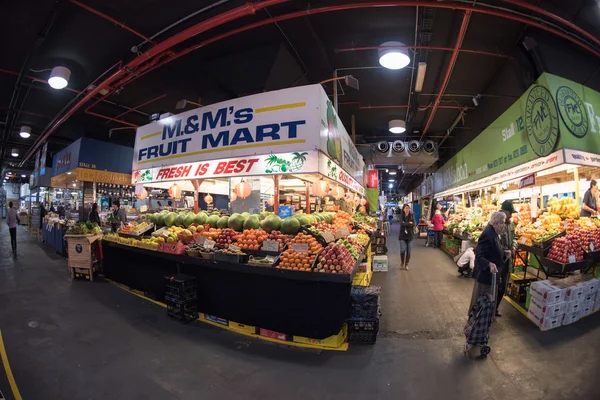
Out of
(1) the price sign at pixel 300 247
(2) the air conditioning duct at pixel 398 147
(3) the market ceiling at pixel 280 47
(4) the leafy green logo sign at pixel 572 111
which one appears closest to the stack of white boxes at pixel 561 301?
(4) the leafy green logo sign at pixel 572 111

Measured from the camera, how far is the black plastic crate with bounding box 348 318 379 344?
3.77m

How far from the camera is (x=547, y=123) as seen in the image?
19.4ft

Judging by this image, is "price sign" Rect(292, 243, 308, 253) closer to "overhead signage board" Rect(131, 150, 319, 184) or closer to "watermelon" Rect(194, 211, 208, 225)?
"overhead signage board" Rect(131, 150, 319, 184)

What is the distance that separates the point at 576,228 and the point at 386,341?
4.55 m

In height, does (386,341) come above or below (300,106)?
below

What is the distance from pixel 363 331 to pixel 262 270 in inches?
60.5

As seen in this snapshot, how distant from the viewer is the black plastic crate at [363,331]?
3768 millimetres

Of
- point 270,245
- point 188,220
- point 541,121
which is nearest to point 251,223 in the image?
point 270,245

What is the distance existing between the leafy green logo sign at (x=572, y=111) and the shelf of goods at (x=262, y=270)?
486 centimetres

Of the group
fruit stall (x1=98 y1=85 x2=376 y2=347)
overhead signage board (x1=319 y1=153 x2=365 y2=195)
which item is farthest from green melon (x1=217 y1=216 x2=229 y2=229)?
overhead signage board (x1=319 y1=153 x2=365 y2=195)

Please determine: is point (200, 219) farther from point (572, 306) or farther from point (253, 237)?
point (572, 306)

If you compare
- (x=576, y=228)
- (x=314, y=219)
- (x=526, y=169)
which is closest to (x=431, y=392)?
(x=314, y=219)

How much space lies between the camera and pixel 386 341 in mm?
3893

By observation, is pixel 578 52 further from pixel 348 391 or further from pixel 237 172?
pixel 348 391
